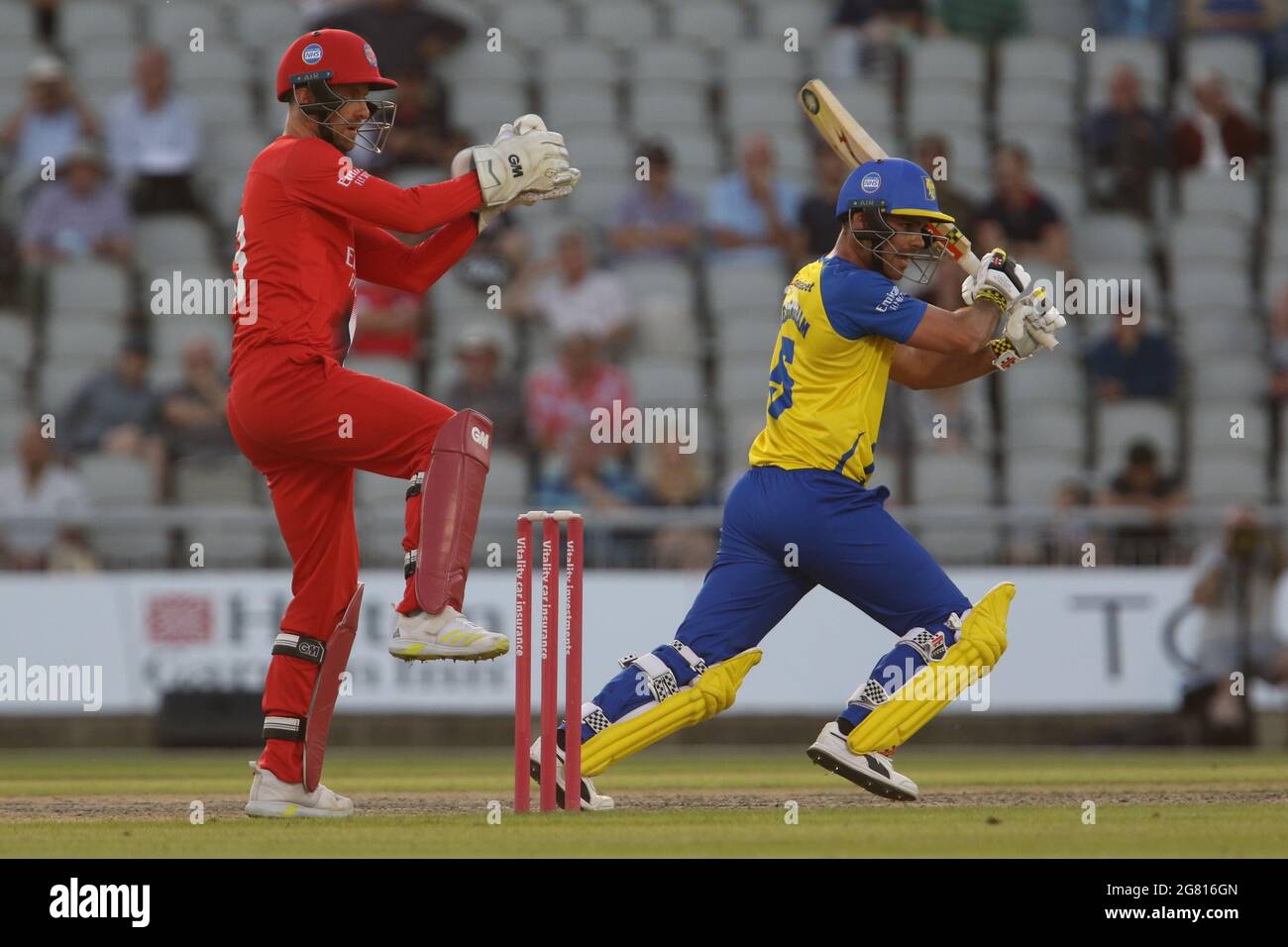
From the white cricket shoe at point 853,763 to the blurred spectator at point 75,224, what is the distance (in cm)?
887

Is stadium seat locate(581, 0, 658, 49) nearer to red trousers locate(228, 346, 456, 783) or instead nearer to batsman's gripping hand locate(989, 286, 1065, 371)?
batsman's gripping hand locate(989, 286, 1065, 371)

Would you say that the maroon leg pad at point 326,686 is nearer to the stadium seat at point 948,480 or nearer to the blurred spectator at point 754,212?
the stadium seat at point 948,480

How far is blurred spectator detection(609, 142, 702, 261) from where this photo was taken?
1545cm

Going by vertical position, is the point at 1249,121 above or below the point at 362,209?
above

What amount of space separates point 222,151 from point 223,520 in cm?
366

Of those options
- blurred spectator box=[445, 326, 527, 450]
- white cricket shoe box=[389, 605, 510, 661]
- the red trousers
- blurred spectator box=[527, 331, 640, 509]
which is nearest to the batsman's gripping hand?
the red trousers

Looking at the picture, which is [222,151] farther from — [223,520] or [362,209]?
[362,209]

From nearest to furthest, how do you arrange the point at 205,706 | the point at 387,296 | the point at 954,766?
the point at 954,766
the point at 205,706
the point at 387,296

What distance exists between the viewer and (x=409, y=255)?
8.17 meters

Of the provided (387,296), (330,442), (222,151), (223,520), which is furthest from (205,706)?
(330,442)

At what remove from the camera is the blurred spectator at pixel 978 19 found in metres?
17.6

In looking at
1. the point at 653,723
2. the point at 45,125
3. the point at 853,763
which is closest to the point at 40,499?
the point at 45,125

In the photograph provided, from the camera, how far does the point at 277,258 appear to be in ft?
25.2

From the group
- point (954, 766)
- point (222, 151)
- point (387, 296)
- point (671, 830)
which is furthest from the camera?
point (222, 151)
